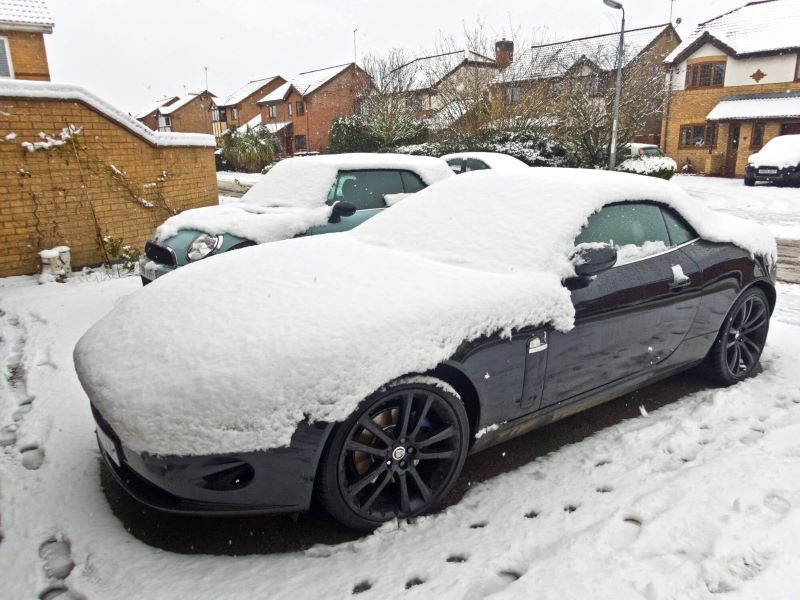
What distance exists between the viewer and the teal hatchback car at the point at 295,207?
529cm

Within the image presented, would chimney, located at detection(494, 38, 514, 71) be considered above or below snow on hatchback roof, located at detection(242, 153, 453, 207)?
above

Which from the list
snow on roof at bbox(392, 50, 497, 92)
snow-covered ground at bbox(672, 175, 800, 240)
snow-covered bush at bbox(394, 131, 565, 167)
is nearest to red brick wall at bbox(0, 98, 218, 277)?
snow-covered ground at bbox(672, 175, 800, 240)

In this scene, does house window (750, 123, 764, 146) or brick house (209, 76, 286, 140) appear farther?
brick house (209, 76, 286, 140)

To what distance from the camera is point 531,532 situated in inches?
92.6

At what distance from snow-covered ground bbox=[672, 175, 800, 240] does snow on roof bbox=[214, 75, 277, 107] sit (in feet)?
139

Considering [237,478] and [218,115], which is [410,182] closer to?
[237,478]

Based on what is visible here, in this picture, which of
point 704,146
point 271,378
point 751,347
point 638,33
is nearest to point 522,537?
point 271,378

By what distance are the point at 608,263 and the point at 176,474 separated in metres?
2.22

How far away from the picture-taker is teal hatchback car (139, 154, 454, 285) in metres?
5.29

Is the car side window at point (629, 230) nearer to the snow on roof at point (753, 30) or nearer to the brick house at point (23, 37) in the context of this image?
the brick house at point (23, 37)

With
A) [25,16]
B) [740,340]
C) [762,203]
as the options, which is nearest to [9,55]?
[25,16]

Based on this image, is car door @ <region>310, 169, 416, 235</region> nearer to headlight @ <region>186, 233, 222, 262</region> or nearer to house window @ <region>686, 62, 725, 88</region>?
headlight @ <region>186, 233, 222, 262</region>

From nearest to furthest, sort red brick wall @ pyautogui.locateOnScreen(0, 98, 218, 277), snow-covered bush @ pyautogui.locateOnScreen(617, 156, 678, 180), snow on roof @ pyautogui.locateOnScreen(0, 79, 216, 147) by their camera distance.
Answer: snow on roof @ pyautogui.locateOnScreen(0, 79, 216, 147)
red brick wall @ pyautogui.locateOnScreen(0, 98, 218, 277)
snow-covered bush @ pyautogui.locateOnScreen(617, 156, 678, 180)

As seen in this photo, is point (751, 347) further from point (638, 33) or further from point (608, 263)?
point (638, 33)
